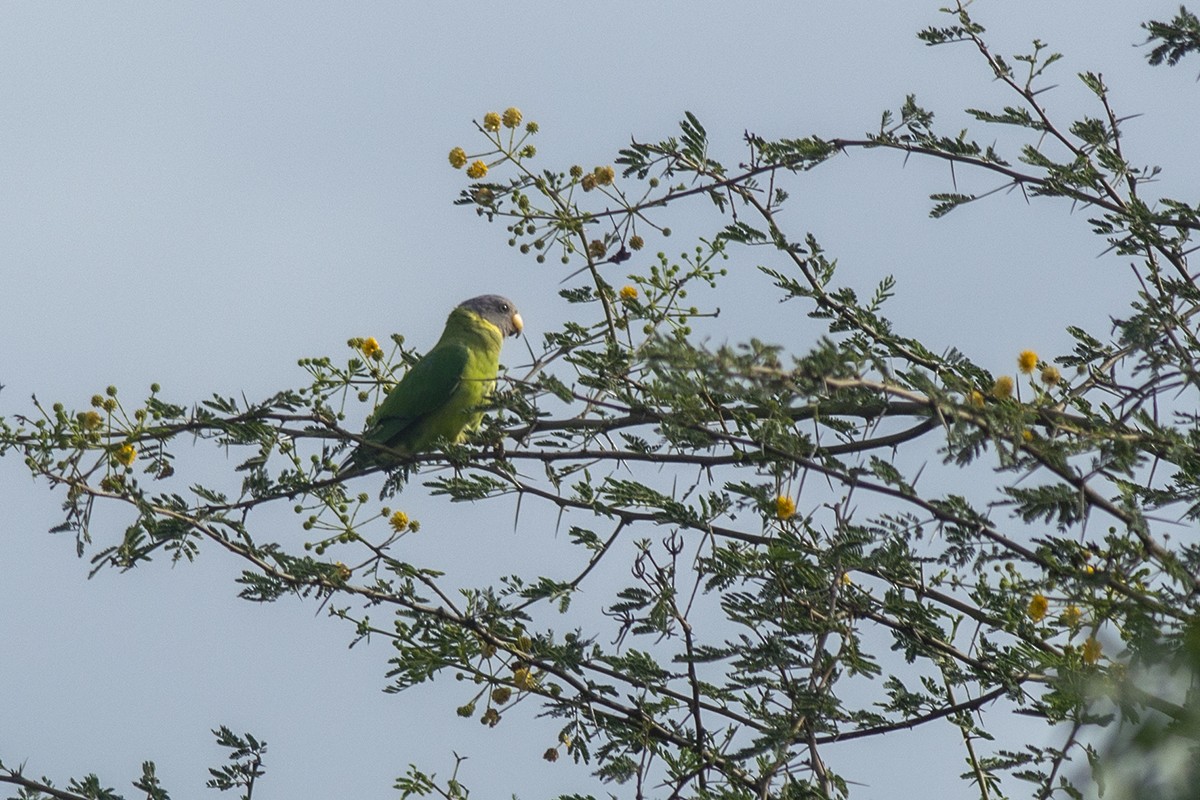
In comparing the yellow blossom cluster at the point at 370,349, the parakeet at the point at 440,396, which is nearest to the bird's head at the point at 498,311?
the parakeet at the point at 440,396

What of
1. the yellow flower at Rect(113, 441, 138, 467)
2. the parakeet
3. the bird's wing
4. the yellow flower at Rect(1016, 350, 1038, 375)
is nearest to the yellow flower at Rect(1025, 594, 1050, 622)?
the yellow flower at Rect(1016, 350, 1038, 375)

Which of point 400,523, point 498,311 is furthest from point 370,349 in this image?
point 498,311

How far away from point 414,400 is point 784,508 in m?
3.36

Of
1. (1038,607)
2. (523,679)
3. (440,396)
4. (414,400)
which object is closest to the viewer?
(1038,607)

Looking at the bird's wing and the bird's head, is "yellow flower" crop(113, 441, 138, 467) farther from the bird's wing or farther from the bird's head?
the bird's head

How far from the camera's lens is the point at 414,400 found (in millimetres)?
7098

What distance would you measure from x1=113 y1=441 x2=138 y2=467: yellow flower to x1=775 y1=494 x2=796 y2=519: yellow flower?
230cm

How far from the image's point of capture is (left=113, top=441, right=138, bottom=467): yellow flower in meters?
4.91

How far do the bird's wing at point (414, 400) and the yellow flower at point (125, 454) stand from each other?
1.89m

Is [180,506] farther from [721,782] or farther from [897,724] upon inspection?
[897,724]

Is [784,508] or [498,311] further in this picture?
[498,311]

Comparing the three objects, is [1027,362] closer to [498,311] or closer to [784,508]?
[784,508]

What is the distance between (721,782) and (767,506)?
1003 mm

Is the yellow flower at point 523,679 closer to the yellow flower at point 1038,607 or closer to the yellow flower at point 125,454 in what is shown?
the yellow flower at point 125,454
